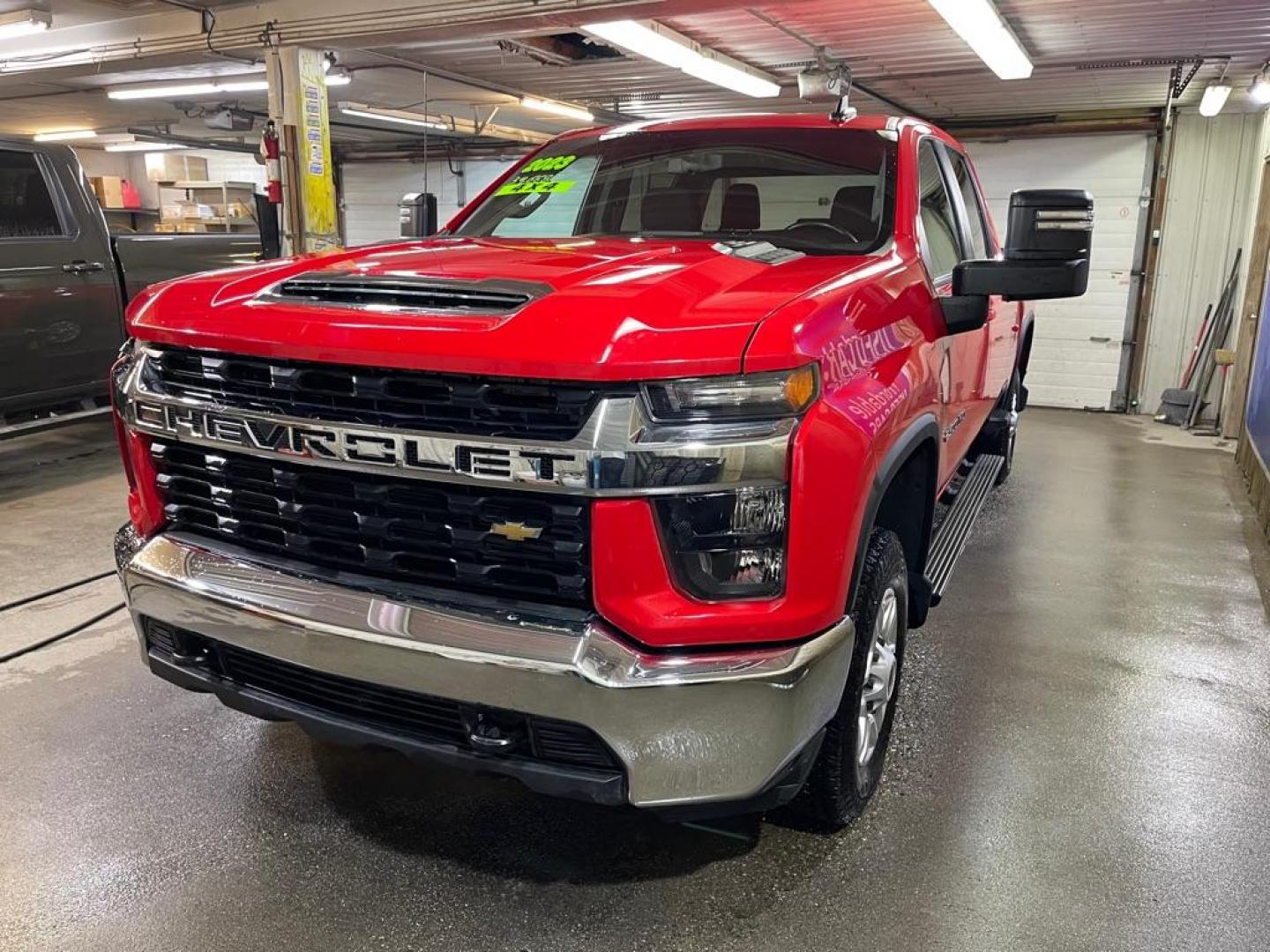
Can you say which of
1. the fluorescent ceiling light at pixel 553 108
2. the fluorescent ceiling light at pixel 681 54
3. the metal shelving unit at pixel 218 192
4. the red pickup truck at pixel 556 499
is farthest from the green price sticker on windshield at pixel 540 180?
the metal shelving unit at pixel 218 192

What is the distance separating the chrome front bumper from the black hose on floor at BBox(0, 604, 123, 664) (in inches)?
81.8

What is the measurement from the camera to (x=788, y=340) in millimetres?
1760

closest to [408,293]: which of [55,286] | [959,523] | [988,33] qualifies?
[959,523]

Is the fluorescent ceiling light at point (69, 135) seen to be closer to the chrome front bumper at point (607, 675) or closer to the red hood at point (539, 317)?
the red hood at point (539, 317)

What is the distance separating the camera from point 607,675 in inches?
67.4

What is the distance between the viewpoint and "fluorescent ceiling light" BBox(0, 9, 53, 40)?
7137mm

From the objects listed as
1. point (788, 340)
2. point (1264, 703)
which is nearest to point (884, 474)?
point (788, 340)

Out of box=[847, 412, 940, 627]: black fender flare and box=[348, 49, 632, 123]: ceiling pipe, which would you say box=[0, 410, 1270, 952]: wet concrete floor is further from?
box=[348, 49, 632, 123]: ceiling pipe

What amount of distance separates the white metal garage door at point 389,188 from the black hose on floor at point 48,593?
406 inches

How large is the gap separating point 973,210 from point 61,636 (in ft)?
13.6

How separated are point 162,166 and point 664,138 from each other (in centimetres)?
1626

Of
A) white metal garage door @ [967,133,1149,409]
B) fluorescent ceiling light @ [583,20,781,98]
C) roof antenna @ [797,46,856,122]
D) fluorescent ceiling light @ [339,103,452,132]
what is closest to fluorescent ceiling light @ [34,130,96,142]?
fluorescent ceiling light @ [339,103,452,132]

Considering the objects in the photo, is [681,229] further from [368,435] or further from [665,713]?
[665,713]

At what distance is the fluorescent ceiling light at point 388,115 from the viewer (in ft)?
34.2
